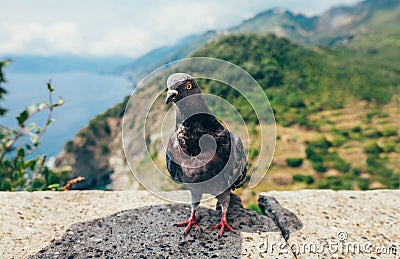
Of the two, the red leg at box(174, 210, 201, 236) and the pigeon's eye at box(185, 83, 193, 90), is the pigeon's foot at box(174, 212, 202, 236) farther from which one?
the pigeon's eye at box(185, 83, 193, 90)

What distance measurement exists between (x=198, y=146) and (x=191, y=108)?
1.43 ft

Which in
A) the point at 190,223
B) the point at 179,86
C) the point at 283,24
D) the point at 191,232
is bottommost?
the point at 191,232

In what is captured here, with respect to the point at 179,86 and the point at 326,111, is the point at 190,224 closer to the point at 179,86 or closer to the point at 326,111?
the point at 179,86

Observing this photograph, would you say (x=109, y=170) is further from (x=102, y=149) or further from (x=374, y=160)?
(x=374, y=160)

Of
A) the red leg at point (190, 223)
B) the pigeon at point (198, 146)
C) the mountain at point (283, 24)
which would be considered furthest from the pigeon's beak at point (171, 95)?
the mountain at point (283, 24)

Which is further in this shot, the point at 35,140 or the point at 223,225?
the point at 35,140

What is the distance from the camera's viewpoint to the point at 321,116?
62688mm

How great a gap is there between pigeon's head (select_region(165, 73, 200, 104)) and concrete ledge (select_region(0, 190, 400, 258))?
1865 mm

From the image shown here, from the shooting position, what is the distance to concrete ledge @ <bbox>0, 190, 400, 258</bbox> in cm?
376

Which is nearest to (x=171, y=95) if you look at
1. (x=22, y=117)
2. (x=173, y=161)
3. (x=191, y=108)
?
(x=191, y=108)

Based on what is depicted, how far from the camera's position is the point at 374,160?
51.3 metres

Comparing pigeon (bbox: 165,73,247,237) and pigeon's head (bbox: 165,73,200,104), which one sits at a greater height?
pigeon's head (bbox: 165,73,200,104)

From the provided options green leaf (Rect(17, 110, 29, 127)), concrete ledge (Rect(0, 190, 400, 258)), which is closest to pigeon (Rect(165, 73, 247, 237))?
concrete ledge (Rect(0, 190, 400, 258))

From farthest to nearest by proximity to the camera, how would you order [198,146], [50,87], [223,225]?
[50,87], [223,225], [198,146]
